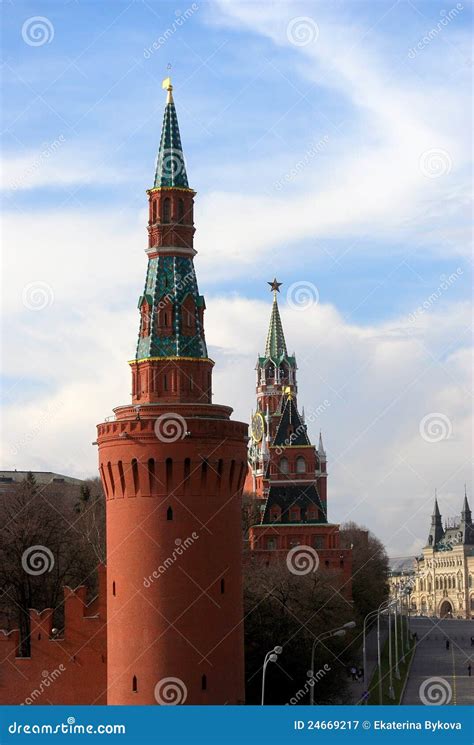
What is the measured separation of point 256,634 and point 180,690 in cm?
1520

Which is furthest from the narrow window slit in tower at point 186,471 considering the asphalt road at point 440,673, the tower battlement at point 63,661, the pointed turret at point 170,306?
the asphalt road at point 440,673

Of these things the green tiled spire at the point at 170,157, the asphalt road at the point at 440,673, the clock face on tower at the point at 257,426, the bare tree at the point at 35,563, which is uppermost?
the clock face on tower at the point at 257,426

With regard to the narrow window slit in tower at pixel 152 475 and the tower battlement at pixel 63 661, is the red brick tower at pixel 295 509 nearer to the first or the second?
the tower battlement at pixel 63 661

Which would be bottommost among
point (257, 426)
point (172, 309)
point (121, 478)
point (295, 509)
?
point (121, 478)

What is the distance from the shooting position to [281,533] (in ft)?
350

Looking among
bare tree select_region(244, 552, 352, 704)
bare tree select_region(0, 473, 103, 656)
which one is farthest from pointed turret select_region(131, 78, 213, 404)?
bare tree select_region(0, 473, 103, 656)

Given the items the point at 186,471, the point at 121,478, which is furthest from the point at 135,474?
the point at 186,471

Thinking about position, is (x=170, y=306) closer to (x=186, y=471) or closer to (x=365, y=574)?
(x=186, y=471)

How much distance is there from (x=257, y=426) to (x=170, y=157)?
10078cm

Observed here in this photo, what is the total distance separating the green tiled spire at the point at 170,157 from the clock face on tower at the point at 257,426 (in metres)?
97.5

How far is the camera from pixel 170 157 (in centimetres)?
5903

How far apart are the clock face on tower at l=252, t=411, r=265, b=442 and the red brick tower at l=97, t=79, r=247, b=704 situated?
97805 mm

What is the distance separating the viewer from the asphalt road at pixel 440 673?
80.2 metres
